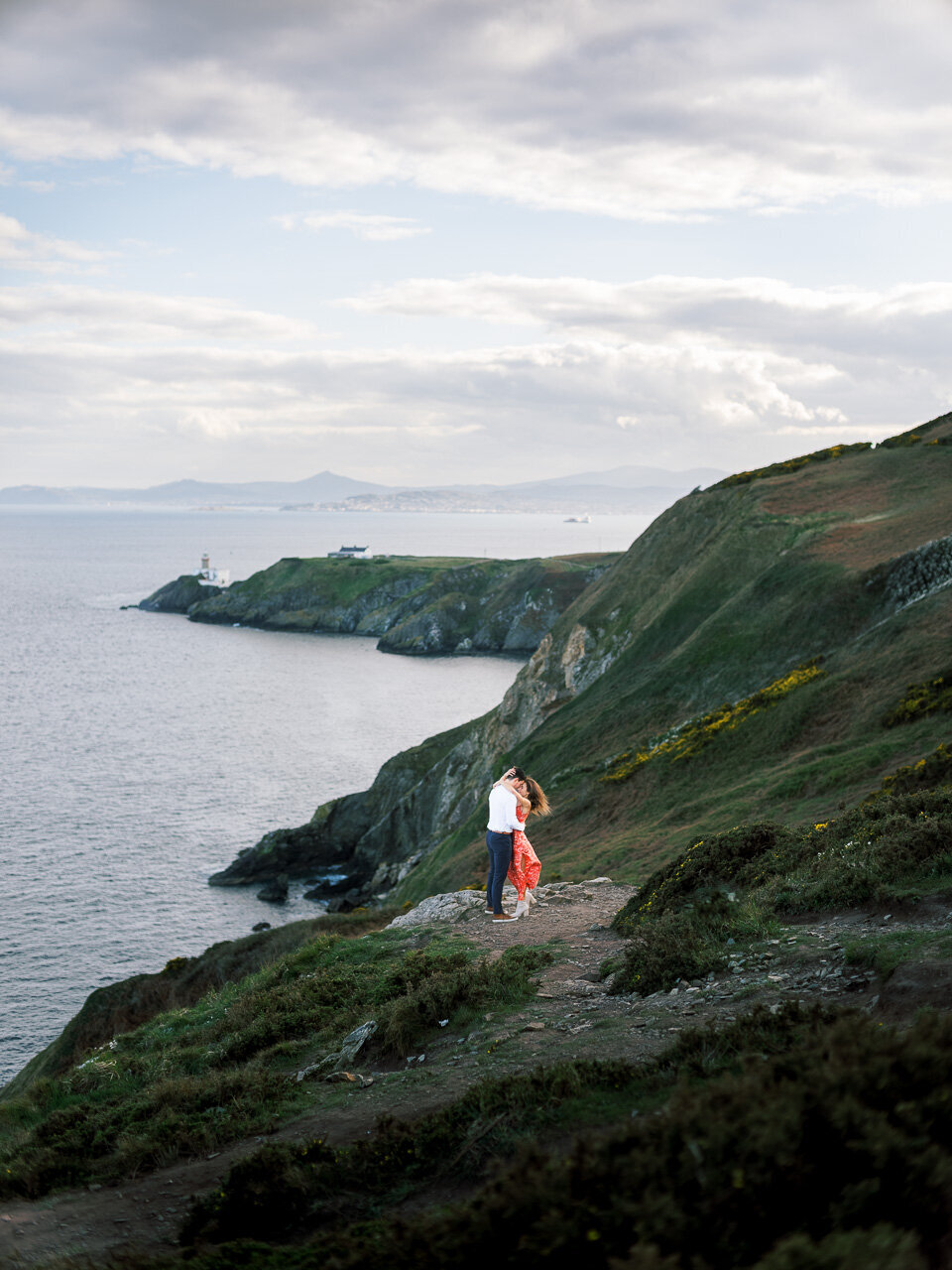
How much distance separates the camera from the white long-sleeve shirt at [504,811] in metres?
16.5

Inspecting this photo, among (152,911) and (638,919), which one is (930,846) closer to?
(638,919)

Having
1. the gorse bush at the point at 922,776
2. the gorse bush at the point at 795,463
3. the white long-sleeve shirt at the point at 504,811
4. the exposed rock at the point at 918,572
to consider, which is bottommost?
the white long-sleeve shirt at the point at 504,811

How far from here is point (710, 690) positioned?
121ft

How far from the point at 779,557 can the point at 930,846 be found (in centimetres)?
3295

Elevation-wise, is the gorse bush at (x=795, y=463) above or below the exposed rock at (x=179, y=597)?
above

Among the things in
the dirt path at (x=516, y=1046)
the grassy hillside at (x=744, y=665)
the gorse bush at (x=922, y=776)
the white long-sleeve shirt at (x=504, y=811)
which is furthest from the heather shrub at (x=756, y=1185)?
the grassy hillside at (x=744, y=665)

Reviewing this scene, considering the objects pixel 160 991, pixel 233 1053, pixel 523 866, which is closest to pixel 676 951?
pixel 523 866

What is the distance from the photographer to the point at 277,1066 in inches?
468

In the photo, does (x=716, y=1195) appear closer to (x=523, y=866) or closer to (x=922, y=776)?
(x=523, y=866)

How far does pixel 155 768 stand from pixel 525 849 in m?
69.5

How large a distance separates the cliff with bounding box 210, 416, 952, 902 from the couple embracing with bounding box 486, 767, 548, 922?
569 cm

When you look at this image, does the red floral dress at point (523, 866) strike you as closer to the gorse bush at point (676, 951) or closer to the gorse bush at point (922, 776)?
the gorse bush at point (676, 951)

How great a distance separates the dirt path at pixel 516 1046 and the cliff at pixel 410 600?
467 ft

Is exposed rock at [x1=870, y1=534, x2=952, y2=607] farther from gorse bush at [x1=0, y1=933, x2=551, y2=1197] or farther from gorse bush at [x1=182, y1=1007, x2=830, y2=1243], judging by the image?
gorse bush at [x1=182, y1=1007, x2=830, y2=1243]
